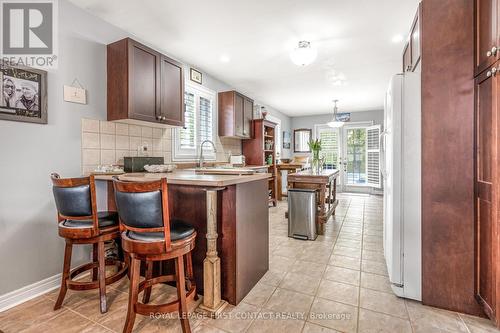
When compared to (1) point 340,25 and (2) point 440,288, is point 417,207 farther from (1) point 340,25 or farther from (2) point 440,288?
(1) point 340,25

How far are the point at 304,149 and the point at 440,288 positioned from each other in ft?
21.9

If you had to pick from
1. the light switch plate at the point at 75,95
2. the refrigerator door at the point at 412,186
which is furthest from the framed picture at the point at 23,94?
the refrigerator door at the point at 412,186

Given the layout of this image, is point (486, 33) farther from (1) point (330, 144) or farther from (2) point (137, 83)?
(1) point (330, 144)

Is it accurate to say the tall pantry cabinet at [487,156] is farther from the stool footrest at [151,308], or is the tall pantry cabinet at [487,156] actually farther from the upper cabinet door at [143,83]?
the upper cabinet door at [143,83]

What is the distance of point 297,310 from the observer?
5.57ft

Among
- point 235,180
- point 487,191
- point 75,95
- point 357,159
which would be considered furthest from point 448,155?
point 357,159

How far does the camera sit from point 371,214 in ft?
15.0

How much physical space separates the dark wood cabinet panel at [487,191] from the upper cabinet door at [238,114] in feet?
10.9

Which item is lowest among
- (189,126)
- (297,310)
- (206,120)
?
(297,310)

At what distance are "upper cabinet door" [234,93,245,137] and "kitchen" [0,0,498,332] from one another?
2.88ft

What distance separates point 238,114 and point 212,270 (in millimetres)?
3280

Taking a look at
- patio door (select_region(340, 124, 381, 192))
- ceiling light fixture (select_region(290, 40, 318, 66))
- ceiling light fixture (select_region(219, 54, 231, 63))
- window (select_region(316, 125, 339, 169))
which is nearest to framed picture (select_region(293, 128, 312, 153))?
window (select_region(316, 125, 339, 169))

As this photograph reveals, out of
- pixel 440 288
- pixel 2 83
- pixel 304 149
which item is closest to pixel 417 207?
pixel 440 288

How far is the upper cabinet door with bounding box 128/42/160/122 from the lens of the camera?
241 centimetres
